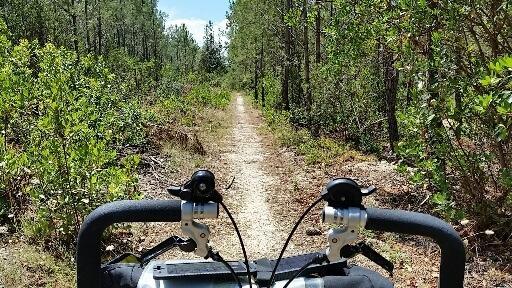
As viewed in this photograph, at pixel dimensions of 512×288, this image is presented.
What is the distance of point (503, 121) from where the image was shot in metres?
5.12

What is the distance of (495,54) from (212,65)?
70.8 metres

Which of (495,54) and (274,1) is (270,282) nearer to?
(495,54)

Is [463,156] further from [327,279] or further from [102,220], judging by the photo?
[102,220]

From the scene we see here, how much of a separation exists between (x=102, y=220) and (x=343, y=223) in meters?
0.58

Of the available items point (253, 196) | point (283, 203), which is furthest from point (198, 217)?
point (253, 196)

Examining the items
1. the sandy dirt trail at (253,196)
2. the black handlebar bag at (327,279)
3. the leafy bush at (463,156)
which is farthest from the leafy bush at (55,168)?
the black handlebar bag at (327,279)

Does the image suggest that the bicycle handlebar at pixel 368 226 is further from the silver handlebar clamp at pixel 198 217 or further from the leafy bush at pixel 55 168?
the leafy bush at pixel 55 168

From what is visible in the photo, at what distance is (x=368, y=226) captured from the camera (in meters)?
1.16

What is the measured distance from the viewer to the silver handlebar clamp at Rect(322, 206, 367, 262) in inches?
43.3

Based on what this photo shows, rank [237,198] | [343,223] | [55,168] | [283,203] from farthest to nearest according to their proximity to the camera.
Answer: [237,198] < [283,203] < [55,168] < [343,223]

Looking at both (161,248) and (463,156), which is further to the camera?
(463,156)

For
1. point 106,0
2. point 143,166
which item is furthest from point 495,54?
point 106,0

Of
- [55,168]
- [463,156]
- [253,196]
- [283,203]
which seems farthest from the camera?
[253,196]

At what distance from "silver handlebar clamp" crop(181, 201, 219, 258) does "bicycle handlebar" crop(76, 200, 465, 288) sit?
0.10 feet
